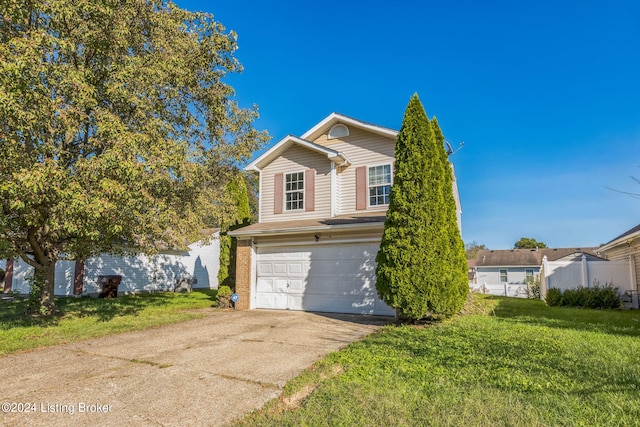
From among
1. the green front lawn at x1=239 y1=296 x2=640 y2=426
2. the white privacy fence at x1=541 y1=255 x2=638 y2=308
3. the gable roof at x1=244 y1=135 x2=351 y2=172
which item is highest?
the gable roof at x1=244 y1=135 x2=351 y2=172

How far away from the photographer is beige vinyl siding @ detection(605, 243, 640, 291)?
43.9ft

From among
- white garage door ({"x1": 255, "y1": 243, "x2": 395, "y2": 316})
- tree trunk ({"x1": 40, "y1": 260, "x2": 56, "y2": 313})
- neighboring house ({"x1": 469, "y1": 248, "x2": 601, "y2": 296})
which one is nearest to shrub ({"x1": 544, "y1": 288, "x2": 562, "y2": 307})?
white garage door ({"x1": 255, "y1": 243, "x2": 395, "y2": 316})

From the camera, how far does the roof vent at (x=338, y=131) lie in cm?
1371

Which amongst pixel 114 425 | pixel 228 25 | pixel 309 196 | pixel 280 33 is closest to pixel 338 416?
pixel 114 425

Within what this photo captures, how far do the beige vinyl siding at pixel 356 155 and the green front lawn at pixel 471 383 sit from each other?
6.78 metres

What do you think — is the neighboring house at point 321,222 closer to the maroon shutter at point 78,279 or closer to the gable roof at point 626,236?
the gable roof at point 626,236

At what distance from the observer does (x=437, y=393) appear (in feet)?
12.8

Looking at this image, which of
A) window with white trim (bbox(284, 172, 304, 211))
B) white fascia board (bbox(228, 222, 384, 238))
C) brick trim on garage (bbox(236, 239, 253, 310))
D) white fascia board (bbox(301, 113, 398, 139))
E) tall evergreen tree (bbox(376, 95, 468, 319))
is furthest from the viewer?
window with white trim (bbox(284, 172, 304, 211))

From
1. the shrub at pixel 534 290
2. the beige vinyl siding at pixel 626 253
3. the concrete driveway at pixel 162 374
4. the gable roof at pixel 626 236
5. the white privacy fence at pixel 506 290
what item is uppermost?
the gable roof at pixel 626 236

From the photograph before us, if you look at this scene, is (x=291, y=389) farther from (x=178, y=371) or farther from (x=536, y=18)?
(x=536, y=18)

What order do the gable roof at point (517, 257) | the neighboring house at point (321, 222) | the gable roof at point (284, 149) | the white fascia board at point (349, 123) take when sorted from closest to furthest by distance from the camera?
the neighboring house at point (321, 222) → the white fascia board at point (349, 123) → the gable roof at point (284, 149) → the gable roof at point (517, 257)

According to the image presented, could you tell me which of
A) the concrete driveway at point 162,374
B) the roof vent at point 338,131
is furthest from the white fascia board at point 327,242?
the roof vent at point 338,131

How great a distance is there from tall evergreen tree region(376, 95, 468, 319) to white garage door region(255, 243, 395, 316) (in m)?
1.96

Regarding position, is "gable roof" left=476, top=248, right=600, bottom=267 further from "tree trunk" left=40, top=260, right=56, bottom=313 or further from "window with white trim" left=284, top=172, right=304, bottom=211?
"tree trunk" left=40, top=260, right=56, bottom=313
